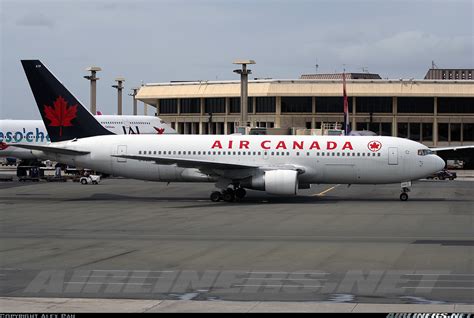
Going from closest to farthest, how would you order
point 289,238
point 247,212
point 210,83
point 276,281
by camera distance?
1. point 276,281
2. point 289,238
3. point 247,212
4. point 210,83

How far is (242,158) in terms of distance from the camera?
47.5 meters

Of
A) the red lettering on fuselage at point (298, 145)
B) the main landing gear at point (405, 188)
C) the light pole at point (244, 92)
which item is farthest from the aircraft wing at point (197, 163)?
the light pole at point (244, 92)

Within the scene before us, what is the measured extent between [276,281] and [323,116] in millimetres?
93382

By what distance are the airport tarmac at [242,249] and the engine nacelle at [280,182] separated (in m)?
1.02

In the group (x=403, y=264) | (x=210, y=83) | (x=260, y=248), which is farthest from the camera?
(x=210, y=83)

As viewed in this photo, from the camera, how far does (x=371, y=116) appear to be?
10931 cm

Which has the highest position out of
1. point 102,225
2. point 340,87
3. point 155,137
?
point 340,87

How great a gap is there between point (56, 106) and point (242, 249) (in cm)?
2638

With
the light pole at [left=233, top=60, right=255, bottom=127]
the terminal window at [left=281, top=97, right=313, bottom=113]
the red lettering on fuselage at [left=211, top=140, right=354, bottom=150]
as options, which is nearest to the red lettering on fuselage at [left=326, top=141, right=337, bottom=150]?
the red lettering on fuselage at [left=211, top=140, right=354, bottom=150]

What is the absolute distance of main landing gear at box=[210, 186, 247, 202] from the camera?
4656 centimetres

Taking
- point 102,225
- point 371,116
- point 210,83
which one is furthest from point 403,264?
point 210,83

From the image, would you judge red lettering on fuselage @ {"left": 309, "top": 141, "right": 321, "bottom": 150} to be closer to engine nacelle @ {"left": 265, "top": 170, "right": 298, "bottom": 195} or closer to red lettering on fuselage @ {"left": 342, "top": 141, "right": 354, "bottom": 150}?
red lettering on fuselage @ {"left": 342, "top": 141, "right": 354, "bottom": 150}

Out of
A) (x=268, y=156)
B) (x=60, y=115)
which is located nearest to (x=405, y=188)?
(x=268, y=156)

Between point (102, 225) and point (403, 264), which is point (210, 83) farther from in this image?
point (403, 264)
